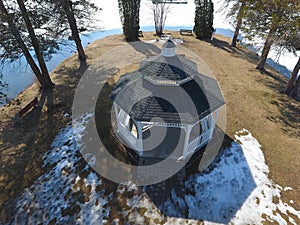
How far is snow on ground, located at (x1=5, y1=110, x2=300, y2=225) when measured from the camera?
23.9ft

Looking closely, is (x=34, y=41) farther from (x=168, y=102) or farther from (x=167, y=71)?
(x=168, y=102)

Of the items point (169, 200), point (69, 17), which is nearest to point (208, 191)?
point (169, 200)

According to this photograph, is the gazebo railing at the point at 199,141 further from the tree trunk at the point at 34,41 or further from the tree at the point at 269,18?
the tree trunk at the point at 34,41

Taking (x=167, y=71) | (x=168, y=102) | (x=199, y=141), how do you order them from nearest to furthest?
(x=168, y=102) < (x=167, y=71) < (x=199, y=141)

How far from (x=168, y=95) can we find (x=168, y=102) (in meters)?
0.44

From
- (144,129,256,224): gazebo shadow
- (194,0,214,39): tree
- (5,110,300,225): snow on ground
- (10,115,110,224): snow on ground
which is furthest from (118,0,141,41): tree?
(144,129,256,224): gazebo shadow

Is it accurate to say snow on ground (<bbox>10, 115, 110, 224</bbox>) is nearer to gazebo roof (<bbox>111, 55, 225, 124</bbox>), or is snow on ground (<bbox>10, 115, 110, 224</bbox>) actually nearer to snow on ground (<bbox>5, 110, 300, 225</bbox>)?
snow on ground (<bbox>5, 110, 300, 225</bbox>)

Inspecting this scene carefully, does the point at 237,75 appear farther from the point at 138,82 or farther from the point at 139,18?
the point at 139,18

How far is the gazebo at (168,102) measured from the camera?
26.8 ft

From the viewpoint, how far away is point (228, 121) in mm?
12070

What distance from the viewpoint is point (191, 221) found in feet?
23.3

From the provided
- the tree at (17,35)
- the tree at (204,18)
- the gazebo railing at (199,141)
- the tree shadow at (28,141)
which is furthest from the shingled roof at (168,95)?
the tree at (204,18)

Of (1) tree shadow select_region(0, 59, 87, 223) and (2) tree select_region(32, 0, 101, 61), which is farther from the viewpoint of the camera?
(2) tree select_region(32, 0, 101, 61)

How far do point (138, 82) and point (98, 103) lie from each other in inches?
215
